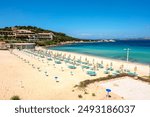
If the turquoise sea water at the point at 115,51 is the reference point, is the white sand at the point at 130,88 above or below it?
below

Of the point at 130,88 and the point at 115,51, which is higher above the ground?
the point at 115,51

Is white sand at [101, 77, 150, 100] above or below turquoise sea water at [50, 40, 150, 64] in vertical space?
below

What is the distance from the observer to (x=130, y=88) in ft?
38.2

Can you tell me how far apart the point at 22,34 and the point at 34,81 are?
83.8 metres

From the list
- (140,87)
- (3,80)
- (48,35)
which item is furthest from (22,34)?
(140,87)

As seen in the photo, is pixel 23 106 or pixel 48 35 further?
pixel 48 35

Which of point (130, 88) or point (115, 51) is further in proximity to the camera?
point (115, 51)

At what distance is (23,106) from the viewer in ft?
19.9

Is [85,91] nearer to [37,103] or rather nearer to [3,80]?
[37,103]

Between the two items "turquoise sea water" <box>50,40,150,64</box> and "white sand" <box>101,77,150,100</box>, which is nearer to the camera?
"white sand" <box>101,77,150,100</box>

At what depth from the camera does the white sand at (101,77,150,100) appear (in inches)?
404

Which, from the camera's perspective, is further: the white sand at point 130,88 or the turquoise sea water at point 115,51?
the turquoise sea water at point 115,51

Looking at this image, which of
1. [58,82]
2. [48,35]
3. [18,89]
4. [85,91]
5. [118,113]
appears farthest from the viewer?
[48,35]

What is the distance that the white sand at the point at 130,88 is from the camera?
10.3 meters
